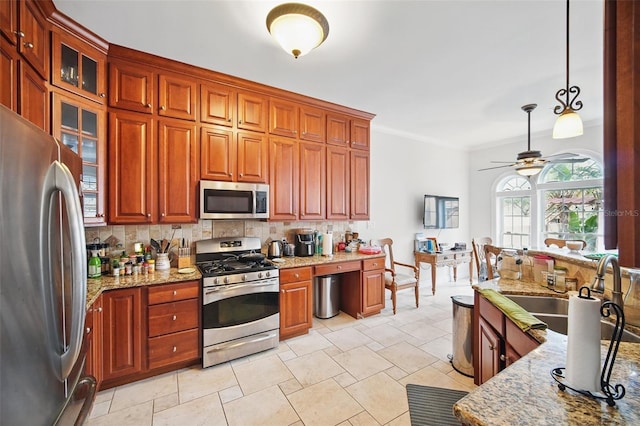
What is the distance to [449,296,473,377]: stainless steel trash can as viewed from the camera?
2328mm

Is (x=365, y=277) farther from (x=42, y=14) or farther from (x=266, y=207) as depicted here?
(x=42, y=14)

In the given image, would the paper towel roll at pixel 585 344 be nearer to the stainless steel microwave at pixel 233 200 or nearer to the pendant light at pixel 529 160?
the stainless steel microwave at pixel 233 200

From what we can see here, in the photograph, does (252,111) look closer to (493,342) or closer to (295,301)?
(295,301)

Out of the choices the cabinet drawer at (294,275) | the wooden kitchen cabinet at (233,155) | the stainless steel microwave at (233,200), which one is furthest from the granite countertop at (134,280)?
the wooden kitchen cabinet at (233,155)

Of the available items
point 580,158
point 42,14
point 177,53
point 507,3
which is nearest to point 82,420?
point 42,14

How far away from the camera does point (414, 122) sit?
14.2 ft

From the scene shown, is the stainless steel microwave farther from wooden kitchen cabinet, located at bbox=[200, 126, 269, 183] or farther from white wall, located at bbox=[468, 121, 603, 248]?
white wall, located at bbox=[468, 121, 603, 248]

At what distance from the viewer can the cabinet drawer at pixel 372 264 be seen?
346 cm

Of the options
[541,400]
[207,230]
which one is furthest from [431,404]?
[207,230]

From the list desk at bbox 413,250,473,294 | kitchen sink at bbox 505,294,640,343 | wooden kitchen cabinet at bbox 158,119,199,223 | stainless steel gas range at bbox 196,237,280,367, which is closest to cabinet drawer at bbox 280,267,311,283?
stainless steel gas range at bbox 196,237,280,367

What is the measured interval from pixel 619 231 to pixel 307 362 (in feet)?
8.19

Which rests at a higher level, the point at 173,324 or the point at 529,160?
the point at 529,160

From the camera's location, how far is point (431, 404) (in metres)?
1.98

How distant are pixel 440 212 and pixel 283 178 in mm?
3599
